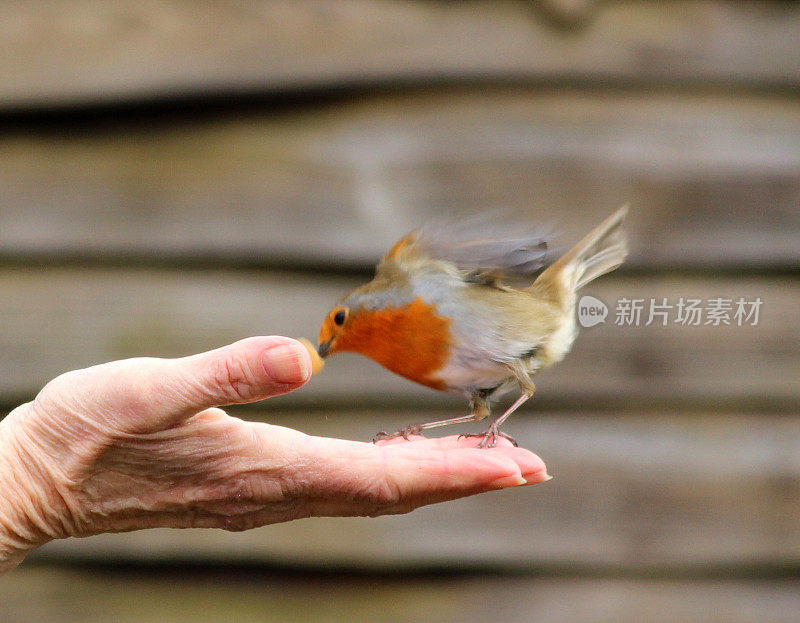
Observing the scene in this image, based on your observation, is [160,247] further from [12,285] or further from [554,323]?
[554,323]

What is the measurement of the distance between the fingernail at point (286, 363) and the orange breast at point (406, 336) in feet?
0.64

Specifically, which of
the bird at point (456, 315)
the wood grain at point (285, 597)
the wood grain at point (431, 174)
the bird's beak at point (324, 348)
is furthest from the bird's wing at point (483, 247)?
the wood grain at point (285, 597)

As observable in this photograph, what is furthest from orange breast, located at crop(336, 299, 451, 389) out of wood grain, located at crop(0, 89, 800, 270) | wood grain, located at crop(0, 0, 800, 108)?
wood grain, located at crop(0, 0, 800, 108)

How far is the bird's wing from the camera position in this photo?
0.87m

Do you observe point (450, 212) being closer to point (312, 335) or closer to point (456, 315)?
point (312, 335)

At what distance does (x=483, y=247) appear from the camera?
0.88 meters

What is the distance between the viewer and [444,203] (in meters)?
1.35

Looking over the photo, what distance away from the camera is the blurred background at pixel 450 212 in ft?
4.38

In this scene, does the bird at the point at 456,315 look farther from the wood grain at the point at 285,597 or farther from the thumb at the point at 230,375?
the wood grain at the point at 285,597

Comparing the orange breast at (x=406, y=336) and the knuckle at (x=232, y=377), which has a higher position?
the orange breast at (x=406, y=336)

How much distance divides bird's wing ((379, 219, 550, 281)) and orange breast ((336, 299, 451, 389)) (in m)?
0.06

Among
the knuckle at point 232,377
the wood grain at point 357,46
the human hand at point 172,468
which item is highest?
the wood grain at point 357,46

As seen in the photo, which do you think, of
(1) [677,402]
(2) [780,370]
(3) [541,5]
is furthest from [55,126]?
(2) [780,370]

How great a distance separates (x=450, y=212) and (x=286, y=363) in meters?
0.64
